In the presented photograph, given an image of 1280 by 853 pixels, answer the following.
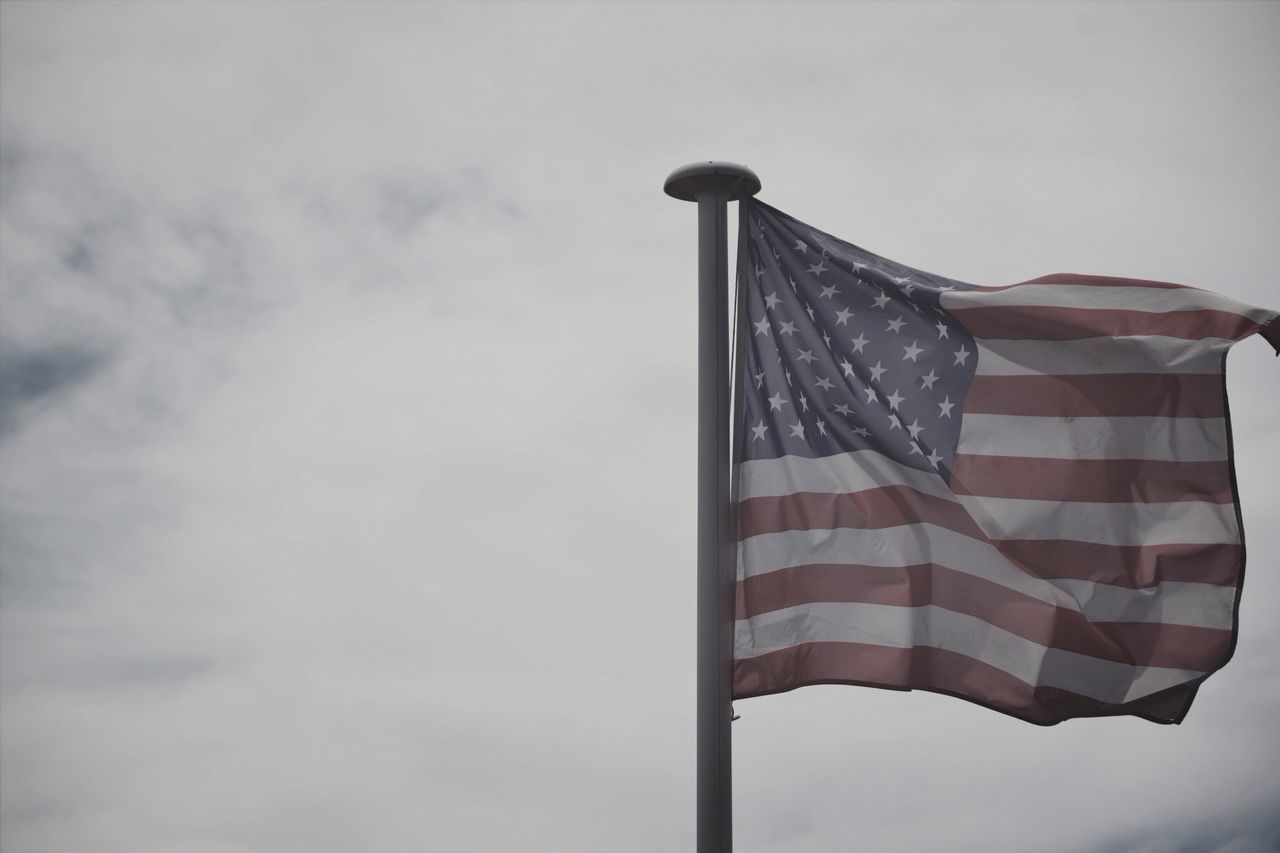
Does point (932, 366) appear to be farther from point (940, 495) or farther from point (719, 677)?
point (719, 677)

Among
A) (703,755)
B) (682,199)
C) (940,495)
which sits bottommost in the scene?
(703,755)

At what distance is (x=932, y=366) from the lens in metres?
8.54

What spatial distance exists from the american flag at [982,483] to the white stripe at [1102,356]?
11 mm

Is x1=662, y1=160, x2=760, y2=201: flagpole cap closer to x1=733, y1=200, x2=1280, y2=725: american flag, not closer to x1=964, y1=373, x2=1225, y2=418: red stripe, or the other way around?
x1=733, y1=200, x2=1280, y2=725: american flag

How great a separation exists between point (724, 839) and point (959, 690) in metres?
1.93

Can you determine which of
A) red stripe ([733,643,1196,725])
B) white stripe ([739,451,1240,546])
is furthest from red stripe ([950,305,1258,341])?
red stripe ([733,643,1196,725])

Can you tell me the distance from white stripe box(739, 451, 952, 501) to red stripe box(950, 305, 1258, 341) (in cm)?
117

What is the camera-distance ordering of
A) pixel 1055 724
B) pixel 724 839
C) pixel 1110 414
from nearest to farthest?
1. pixel 724 839
2. pixel 1055 724
3. pixel 1110 414

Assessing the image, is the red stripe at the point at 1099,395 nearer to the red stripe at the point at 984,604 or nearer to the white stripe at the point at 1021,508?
the white stripe at the point at 1021,508

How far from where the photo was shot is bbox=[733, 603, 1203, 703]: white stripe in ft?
25.2

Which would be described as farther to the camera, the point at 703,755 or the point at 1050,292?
the point at 1050,292

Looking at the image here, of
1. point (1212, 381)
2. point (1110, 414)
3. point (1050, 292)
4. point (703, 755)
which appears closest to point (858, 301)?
point (1050, 292)

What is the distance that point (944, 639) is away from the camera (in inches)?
310

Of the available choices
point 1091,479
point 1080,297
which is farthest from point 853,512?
point 1080,297
